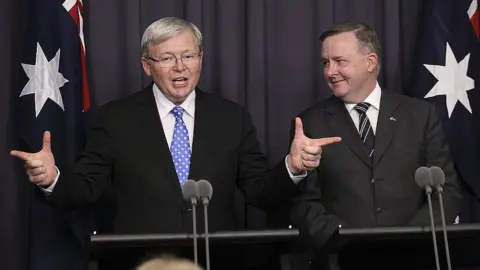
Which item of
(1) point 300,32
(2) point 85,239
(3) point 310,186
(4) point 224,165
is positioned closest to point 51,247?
(2) point 85,239

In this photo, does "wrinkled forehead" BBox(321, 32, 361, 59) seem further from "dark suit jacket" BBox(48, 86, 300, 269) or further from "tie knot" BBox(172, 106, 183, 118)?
"tie knot" BBox(172, 106, 183, 118)

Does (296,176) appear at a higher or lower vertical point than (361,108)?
lower

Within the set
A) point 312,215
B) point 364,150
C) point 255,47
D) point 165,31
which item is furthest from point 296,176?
point 255,47

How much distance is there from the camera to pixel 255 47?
477 cm

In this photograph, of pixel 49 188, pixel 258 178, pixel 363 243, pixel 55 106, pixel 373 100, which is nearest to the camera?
pixel 363 243

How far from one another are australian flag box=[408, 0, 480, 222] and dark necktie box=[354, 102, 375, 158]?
0.62m

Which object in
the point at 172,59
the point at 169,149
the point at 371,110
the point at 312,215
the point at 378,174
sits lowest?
the point at 312,215

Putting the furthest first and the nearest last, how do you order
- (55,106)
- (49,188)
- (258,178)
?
(55,106) < (258,178) < (49,188)

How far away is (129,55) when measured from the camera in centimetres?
473

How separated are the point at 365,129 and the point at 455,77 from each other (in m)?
0.80

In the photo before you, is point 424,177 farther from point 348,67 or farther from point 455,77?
point 455,77

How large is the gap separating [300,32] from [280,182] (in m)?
1.40

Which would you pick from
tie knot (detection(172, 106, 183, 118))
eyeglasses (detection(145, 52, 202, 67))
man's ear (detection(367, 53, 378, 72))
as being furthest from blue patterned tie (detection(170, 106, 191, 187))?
man's ear (detection(367, 53, 378, 72))

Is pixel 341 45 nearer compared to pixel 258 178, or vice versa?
pixel 258 178
